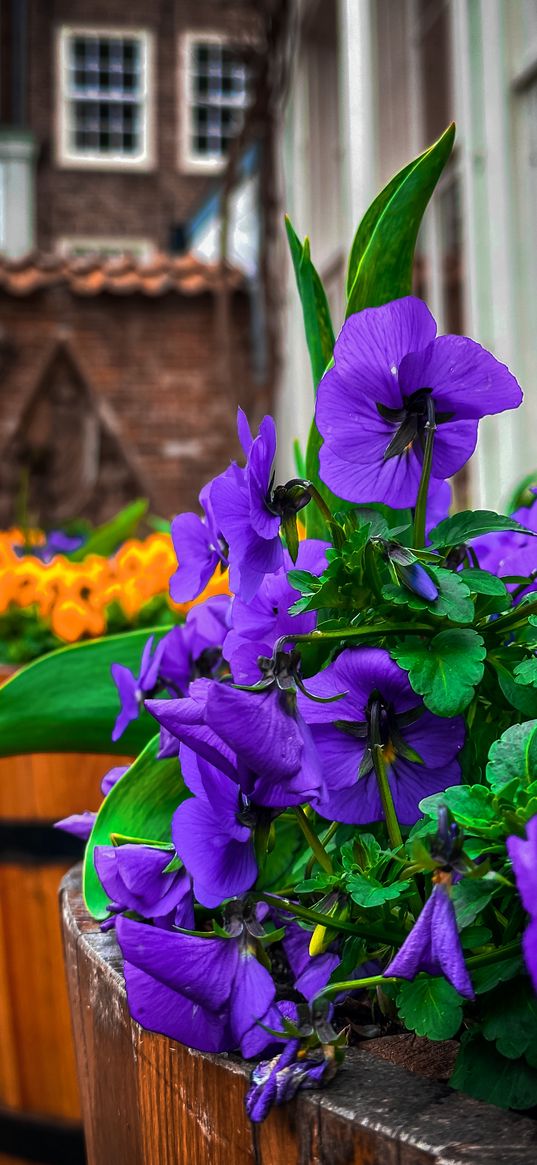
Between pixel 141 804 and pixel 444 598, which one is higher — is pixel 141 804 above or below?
below

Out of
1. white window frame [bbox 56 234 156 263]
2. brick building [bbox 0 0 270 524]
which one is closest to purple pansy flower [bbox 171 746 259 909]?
brick building [bbox 0 0 270 524]

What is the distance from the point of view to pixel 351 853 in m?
0.46

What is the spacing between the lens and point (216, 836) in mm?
464

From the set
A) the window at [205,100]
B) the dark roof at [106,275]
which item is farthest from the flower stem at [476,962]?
the window at [205,100]

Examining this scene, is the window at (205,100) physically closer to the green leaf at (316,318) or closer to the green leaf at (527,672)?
the green leaf at (316,318)

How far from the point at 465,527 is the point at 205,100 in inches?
593

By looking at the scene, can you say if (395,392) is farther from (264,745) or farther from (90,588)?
(90,588)

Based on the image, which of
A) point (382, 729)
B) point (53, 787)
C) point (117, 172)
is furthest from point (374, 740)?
point (117, 172)

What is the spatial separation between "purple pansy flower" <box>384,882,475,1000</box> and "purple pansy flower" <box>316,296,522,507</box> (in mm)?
198

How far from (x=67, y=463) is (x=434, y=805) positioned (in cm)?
655

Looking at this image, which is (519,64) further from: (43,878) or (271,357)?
(271,357)

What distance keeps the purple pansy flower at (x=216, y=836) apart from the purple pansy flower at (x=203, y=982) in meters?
0.02

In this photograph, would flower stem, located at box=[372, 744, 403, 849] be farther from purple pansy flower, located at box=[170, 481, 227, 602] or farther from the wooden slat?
the wooden slat

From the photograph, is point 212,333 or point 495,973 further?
point 212,333
